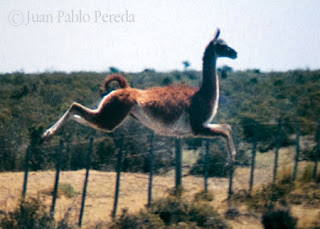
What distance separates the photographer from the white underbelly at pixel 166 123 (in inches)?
379

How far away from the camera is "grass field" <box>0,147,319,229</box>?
1081 cm

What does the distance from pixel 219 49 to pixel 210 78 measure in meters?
0.68

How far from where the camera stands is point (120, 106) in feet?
30.8

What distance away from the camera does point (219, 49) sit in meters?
10.2

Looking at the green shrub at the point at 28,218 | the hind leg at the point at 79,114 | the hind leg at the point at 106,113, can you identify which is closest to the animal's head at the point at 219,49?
the hind leg at the point at 106,113

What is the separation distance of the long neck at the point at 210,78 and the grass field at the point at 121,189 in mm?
2510

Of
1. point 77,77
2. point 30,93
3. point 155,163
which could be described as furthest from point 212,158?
point 77,77

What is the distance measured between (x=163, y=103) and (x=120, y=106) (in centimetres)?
92

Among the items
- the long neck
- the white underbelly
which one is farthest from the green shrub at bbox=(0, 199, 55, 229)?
the long neck

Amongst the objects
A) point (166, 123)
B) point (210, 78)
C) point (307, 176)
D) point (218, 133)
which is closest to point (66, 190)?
point (166, 123)

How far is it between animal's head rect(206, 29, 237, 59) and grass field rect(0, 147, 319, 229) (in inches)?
134

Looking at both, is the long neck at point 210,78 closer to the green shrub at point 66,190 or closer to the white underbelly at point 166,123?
the white underbelly at point 166,123

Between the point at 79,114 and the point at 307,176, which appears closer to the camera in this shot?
the point at 79,114

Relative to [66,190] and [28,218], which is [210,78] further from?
[66,190]
